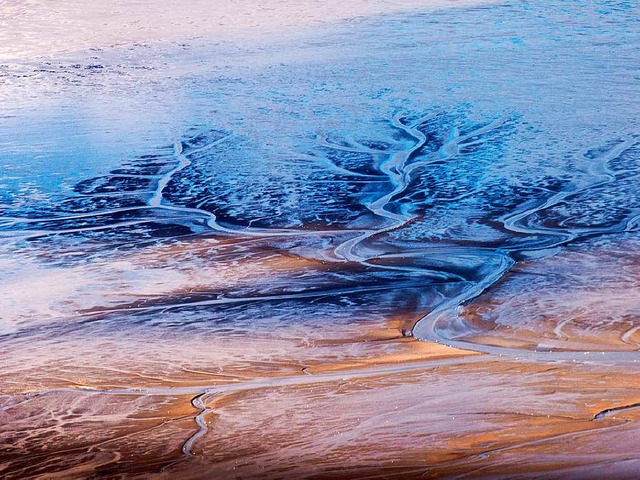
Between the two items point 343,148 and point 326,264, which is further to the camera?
point 343,148

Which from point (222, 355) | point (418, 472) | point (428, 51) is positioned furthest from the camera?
point (428, 51)

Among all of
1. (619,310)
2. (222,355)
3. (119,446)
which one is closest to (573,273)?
(619,310)

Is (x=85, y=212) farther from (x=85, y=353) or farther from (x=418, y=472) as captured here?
(x=418, y=472)

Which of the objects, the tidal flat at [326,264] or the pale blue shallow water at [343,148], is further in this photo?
the pale blue shallow water at [343,148]

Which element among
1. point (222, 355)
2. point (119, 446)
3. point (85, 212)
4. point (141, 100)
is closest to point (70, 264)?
point (85, 212)

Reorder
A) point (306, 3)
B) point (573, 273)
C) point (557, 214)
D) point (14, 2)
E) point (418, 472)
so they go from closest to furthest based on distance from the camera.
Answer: point (418, 472) < point (573, 273) < point (557, 214) < point (306, 3) < point (14, 2)

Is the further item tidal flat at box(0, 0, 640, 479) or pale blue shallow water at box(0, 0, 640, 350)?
pale blue shallow water at box(0, 0, 640, 350)

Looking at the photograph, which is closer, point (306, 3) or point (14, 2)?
point (306, 3)
